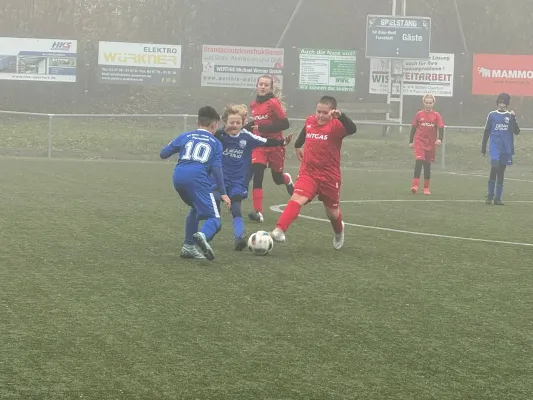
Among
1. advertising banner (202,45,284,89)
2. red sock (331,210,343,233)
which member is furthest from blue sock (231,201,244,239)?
advertising banner (202,45,284,89)

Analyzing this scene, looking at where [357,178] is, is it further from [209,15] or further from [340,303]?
[209,15]

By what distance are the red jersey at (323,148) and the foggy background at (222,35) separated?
83.4ft

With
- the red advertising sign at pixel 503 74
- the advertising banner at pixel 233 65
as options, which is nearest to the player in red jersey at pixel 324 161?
the advertising banner at pixel 233 65

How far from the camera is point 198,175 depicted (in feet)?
32.1

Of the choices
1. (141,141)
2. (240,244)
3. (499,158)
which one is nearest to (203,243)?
(240,244)

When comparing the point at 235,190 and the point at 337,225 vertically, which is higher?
the point at 235,190

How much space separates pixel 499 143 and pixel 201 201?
9313 millimetres

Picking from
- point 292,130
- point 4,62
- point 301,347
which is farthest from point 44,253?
point 4,62

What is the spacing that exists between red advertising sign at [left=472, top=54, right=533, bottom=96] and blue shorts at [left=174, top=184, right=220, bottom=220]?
28.4m

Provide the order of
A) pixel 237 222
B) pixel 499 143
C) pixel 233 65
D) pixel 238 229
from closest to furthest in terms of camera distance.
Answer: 1. pixel 238 229
2. pixel 237 222
3. pixel 499 143
4. pixel 233 65

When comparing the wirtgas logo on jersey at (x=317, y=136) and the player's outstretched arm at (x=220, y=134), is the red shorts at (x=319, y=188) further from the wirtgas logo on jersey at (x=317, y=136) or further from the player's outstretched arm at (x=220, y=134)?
the player's outstretched arm at (x=220, y=134)

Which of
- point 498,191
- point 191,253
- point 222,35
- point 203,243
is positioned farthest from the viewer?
point 222,35

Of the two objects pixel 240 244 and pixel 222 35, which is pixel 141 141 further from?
pixel 240 244

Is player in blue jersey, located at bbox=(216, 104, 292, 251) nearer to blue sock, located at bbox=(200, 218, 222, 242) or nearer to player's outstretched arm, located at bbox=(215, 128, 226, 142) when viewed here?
player's outstretched arm, located at bbox=(215, 128, 226, 142)
